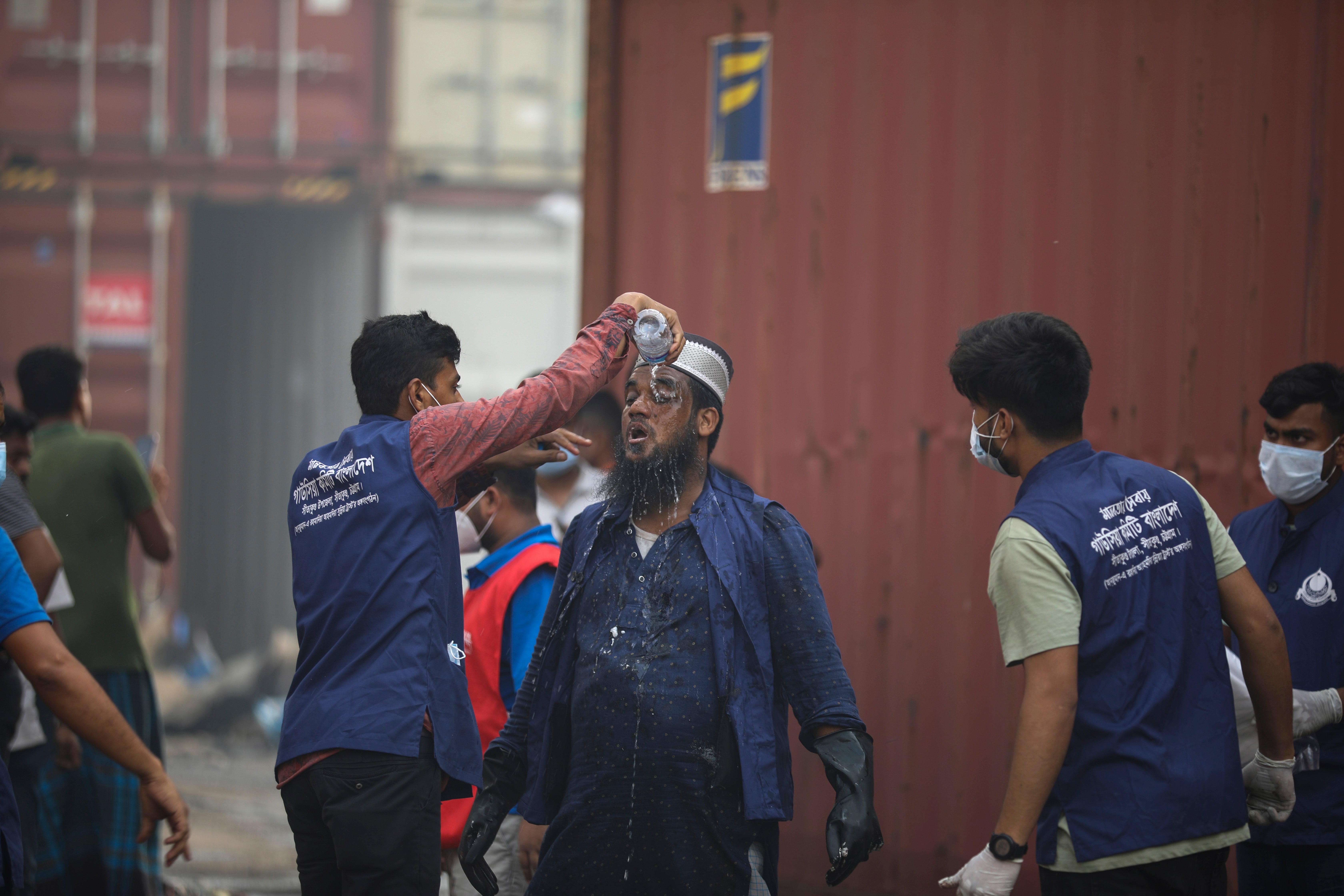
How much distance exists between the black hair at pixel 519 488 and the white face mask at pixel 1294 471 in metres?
2.02

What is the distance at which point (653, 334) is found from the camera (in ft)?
9.14

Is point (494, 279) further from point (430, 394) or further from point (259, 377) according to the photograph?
point (430, 394)

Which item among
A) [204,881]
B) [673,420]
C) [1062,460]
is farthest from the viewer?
[204,881]

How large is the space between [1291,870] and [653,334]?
2057 millimetres

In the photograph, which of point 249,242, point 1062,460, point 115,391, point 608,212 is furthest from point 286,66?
point 1062,460

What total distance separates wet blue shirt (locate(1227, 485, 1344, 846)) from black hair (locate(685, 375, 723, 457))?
1.50 metres

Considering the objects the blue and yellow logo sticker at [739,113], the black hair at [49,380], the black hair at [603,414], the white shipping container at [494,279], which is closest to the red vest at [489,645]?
the black hair at [603,414]

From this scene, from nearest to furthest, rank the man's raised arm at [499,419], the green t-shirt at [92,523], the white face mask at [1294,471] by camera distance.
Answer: the man's raised arm at [499,419]
the white face mask at [1294,471]
the green t-shirt at [92,523]

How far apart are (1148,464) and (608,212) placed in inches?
114

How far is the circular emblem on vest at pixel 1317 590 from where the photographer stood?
294cm

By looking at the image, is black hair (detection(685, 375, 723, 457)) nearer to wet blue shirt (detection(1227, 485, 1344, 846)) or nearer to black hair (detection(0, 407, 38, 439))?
wet blue shirt (detection(1227, 485, 1344, 846))

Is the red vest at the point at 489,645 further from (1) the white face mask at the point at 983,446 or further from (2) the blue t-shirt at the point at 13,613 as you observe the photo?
(1) the white face mask at the point at 983,446

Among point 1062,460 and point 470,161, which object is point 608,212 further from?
point 470,161

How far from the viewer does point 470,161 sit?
9.03 meters
